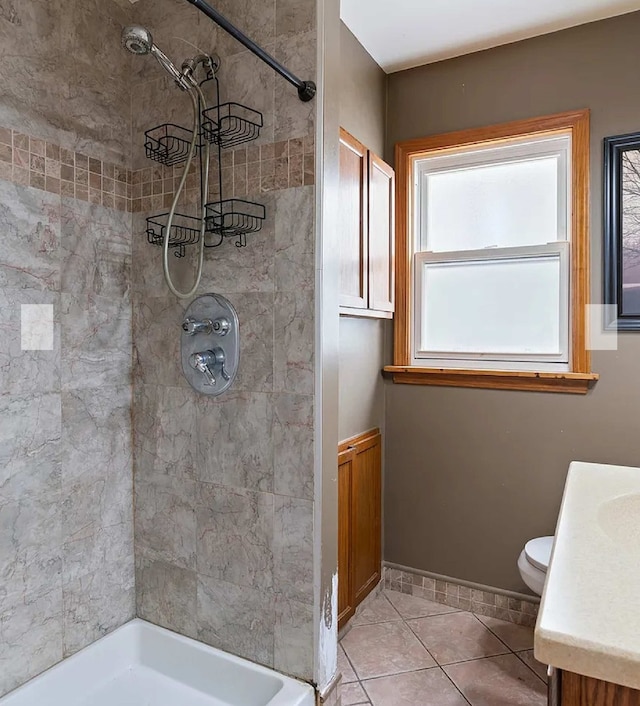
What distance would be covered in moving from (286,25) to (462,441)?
77.7 inches

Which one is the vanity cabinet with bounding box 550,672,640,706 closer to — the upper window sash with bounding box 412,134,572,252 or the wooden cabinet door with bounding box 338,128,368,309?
the wooden cabinet door with bounding box 338,128,368,309

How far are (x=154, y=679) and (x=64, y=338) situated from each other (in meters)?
1.21

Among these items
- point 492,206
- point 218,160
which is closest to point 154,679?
point 218,160

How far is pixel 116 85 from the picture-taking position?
1.90 metres

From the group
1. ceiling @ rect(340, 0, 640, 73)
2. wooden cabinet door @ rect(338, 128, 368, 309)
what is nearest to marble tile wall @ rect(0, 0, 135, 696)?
wooden cabinet door @ rect(338, 128, 368, 309)

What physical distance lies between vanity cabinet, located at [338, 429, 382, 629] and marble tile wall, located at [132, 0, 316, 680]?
0.67 metres

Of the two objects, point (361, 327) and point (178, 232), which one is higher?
point (178, 232)

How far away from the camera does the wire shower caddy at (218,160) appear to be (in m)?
1.69

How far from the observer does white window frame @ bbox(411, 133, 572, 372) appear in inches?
96.9

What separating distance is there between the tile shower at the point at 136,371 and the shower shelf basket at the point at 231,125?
37mm

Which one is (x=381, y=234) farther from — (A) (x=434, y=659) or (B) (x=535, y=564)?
(A) (x=434, y=659)

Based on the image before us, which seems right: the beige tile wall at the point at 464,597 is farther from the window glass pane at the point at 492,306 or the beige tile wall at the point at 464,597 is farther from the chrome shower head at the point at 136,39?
the chrome shower head at the point at 136,39

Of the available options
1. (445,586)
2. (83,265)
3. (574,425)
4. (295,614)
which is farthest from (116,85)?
(445,586)

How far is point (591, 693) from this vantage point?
0.70m
